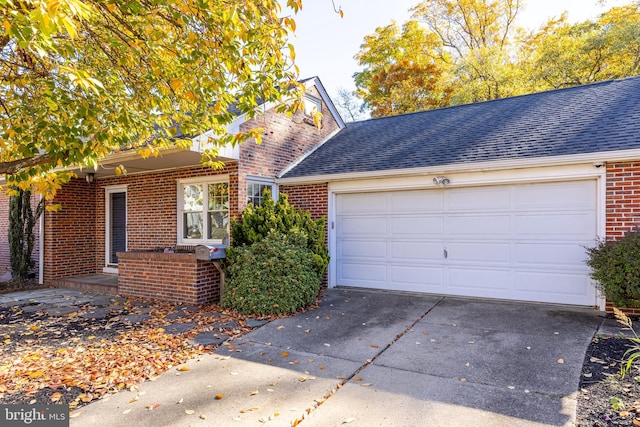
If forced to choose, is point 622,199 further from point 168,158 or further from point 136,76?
point 168,158

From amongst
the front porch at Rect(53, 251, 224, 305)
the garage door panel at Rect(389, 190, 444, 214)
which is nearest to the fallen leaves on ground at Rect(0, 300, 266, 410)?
the front porch at Rect(53, 251, 224, 305)

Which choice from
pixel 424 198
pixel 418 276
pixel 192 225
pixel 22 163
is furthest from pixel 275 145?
pixel 22 163

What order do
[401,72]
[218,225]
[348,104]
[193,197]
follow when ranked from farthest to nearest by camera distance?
1. [348,104]
2. [401,72]
3. [193,197]
4. [218,225]

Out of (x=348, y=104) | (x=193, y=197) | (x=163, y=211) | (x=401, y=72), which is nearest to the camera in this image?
(x=193, y=197)

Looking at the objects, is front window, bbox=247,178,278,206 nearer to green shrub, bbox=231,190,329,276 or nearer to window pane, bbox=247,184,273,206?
window pane, bbox=247,184,273,206

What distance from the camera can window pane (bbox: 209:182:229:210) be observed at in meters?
8.55

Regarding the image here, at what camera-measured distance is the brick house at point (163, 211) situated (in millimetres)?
7613

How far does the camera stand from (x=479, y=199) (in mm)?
7215

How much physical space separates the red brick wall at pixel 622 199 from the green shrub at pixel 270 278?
4.84 metres

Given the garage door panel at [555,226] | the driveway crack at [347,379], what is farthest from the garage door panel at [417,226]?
the driveway crack at [347,379]

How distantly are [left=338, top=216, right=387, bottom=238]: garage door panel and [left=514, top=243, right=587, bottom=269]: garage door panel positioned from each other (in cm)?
255

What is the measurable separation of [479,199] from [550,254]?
58.4 inches

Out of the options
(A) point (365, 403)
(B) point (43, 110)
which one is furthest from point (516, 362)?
(B) point (43, 110)

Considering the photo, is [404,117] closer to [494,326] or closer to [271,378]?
[494,326]
